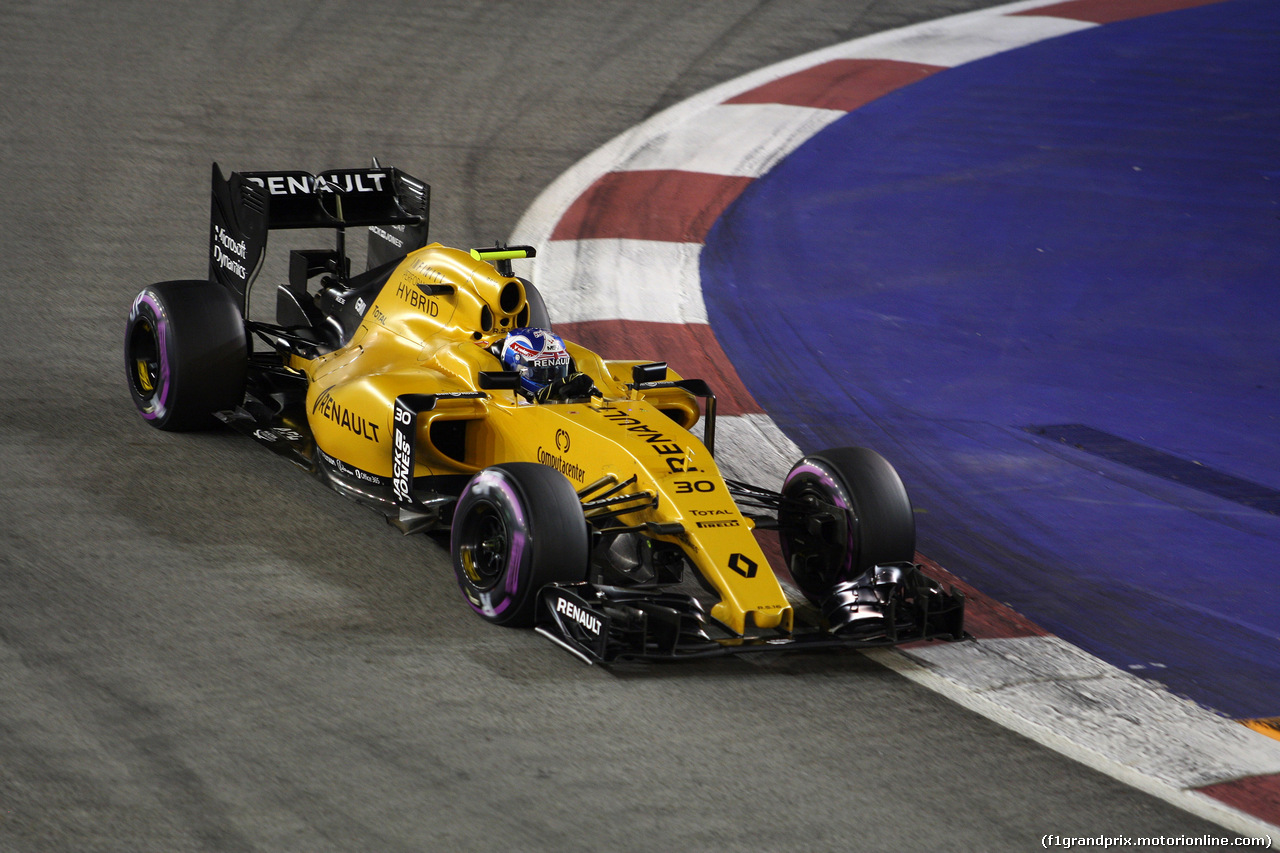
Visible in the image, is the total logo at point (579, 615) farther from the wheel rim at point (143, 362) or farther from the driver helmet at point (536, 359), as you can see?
the wheel rim at point (143, 362)

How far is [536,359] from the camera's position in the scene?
21.7ft

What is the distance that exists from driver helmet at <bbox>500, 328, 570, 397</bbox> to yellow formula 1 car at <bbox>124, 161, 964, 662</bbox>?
0.01 meters

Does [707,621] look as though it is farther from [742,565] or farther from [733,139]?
[733,139]

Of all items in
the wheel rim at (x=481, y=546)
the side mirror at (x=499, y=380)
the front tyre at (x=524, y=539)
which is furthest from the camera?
the side mirror at (x=499, y=380)

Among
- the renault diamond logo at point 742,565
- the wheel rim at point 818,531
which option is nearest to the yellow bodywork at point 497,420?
the renault diamond logo at point 742,565

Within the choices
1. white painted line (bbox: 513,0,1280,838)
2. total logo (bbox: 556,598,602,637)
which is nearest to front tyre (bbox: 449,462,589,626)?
total logo (bbox: 556,598,602,637)

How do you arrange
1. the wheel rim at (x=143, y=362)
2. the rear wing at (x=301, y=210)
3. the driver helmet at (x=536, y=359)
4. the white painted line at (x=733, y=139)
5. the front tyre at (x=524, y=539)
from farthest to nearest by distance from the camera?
1. the white painted line at (x=733, y=139)
2. the rear wing at (x=301, y=210)
3. the wheel rim at (x=143, y=362)
4. the driver helmet at (x=536, y=359)
5. the front tyre at (x=524, y=539)

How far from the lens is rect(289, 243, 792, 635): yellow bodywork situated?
5789 millimetres

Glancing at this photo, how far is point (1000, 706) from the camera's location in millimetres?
5570

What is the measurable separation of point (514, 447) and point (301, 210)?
8.73 feet

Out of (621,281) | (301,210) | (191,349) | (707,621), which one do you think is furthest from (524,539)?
(621,281)

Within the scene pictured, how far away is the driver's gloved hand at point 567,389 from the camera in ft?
21.6

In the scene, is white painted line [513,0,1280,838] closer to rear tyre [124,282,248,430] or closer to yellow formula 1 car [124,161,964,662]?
yellow formula 1 car [124,161,964,662]

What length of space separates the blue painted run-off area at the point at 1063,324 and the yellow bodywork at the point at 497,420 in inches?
65.1
